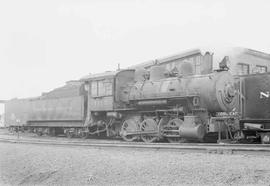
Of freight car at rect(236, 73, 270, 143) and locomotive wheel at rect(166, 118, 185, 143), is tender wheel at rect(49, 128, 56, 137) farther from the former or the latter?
freight car at rect(236, 73, 270, 143)

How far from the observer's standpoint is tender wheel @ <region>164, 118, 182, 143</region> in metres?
Result: 14.1

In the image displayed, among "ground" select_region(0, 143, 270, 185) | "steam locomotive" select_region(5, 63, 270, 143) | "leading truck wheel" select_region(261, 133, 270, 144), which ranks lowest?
"ground" select_region(0, 143, 270, 185)

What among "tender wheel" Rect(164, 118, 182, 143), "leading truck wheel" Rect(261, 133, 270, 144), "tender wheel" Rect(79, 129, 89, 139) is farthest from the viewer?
"tender wheel" Rect(79, 129, 89, 139)

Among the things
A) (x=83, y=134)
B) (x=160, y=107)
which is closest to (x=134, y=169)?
(x=160, y=107)

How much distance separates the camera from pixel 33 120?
22078 mm

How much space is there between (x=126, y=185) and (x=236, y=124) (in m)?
7.71

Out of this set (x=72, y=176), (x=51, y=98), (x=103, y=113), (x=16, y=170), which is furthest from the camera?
(x=51, y=98)

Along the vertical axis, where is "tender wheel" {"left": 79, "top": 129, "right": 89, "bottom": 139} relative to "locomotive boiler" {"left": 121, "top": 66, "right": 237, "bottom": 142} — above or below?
below

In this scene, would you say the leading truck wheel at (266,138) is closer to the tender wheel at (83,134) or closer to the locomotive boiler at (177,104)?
the locomotive boiler at (177,104)

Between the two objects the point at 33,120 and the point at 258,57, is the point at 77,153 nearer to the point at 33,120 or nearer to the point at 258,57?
the point at 33,120

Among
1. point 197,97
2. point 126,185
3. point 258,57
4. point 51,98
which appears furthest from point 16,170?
point 258,57

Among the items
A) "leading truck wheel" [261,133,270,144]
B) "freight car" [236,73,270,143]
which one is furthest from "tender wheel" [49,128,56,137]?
"leading truck wheel" [261,133,270,144]

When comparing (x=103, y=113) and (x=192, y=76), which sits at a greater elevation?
(x=192, y=76)

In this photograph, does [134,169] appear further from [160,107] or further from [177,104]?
[160,107]
